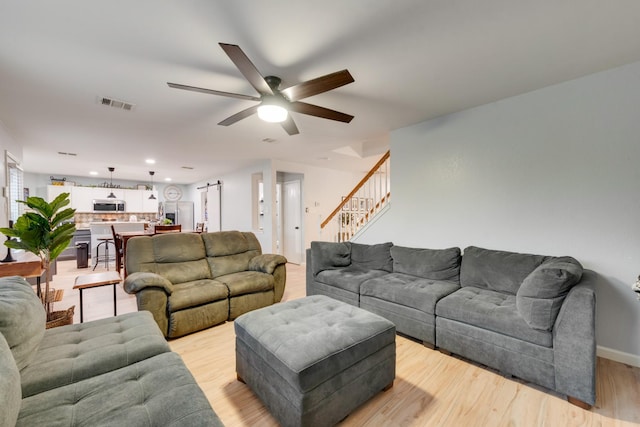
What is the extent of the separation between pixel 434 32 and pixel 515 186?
195cm

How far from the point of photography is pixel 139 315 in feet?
6.59

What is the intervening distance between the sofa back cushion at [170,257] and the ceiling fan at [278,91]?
168 centimetres

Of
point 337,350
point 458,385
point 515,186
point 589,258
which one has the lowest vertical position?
point 458,385

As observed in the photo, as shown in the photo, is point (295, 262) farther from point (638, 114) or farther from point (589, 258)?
point (638, 114)

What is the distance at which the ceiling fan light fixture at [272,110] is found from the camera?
2.29 metres

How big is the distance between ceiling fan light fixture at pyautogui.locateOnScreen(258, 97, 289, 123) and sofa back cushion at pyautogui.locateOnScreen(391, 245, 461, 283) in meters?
2.15

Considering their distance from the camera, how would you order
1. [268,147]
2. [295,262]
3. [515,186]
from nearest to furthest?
[515,186] → [268,147] → [295,262]

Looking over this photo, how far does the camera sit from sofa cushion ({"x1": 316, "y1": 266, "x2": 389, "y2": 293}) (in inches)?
122

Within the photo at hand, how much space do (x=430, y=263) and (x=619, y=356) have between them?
163 centimetres

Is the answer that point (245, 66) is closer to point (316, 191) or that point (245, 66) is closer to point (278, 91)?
→ point (278, 91)

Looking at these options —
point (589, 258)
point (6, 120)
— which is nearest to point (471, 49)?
point (589, 258)

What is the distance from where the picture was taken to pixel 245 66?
1749 millimetres

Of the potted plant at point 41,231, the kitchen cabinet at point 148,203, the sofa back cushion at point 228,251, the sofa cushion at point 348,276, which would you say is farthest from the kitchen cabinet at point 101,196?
the sofa cushion at point 348,276

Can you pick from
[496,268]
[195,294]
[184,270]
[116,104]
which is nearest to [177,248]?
[184,270]
